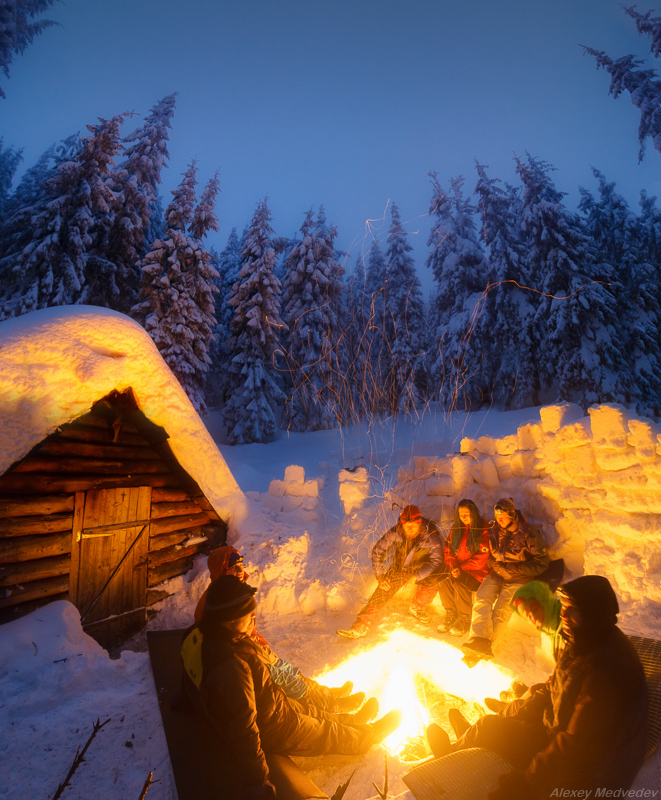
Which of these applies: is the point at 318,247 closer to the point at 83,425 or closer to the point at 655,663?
the point at 83,425

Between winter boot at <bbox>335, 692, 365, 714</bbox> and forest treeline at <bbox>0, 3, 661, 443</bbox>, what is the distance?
5.44 metres

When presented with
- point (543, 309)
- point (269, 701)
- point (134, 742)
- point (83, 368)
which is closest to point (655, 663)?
point (269, 701)

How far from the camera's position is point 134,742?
7.84 ft

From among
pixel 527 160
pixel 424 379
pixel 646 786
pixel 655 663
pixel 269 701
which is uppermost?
pixel 527 160

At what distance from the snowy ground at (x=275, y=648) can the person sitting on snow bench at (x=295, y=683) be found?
0.34m

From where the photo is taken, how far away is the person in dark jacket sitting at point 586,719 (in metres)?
1.90

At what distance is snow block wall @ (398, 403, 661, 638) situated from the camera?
308 cm

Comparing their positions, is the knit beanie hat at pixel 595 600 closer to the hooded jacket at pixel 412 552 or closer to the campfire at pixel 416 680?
the campfire at pixel 416 680

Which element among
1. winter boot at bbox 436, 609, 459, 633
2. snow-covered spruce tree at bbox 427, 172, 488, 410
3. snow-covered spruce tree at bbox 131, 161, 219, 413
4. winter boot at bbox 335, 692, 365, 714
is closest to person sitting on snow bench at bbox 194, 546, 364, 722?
winter boot at bbox 335, 692, 365, 714

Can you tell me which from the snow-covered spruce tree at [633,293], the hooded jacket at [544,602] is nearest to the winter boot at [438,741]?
the hooded jacket at [544,602]

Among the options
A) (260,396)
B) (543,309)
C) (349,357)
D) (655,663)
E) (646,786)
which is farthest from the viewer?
(349,357)

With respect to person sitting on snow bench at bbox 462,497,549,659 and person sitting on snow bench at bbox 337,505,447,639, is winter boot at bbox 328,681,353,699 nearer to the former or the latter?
person sitting on snow bench at bbox 337,505,447,639

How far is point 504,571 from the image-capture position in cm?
397

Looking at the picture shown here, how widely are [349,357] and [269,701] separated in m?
14.6
